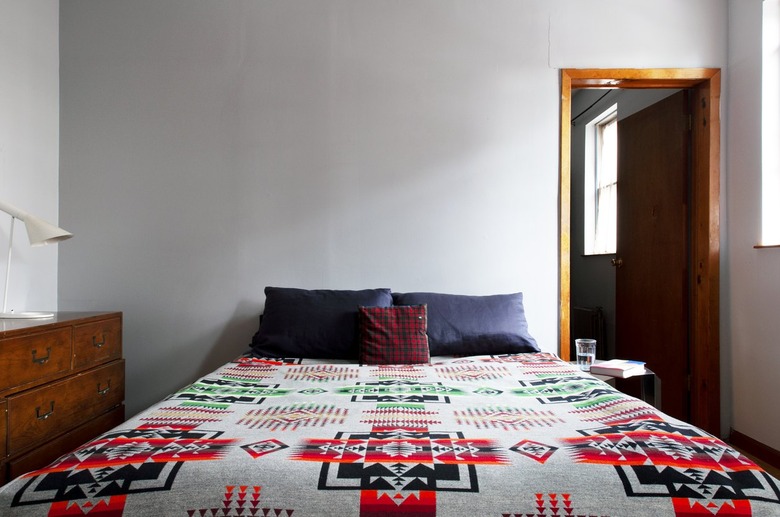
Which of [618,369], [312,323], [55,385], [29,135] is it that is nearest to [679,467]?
[618,369]

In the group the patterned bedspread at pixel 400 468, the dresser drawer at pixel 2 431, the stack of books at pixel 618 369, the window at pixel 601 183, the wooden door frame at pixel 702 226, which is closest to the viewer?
the patterned bedspread at pixel 400 468

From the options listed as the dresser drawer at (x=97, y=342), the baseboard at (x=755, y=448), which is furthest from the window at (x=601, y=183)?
the dresser drawer at (x=97, y=342)

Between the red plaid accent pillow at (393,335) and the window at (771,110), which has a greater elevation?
the window at (771,110)

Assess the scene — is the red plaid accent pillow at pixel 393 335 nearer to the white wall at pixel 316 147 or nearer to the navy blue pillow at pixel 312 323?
the navy blue pillow at pixel 312 323

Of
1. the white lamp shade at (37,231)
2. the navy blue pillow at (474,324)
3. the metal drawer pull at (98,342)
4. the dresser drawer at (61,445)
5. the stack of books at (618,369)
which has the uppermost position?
the white lamp shade at (37,231)

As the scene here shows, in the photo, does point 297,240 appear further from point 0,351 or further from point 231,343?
point 0,351

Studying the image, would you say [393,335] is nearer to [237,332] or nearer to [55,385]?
[237,332]

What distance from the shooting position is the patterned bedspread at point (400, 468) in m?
1.09

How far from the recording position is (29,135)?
286cm

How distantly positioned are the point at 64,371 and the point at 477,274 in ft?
6.49

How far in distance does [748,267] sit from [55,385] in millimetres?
3241

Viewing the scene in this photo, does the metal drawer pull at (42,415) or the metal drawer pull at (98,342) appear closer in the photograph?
the metal drawer pull at (42,415)

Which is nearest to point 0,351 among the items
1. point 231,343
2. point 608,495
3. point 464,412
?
point 231,343

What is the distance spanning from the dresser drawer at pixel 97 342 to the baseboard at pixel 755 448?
3.15 meters
